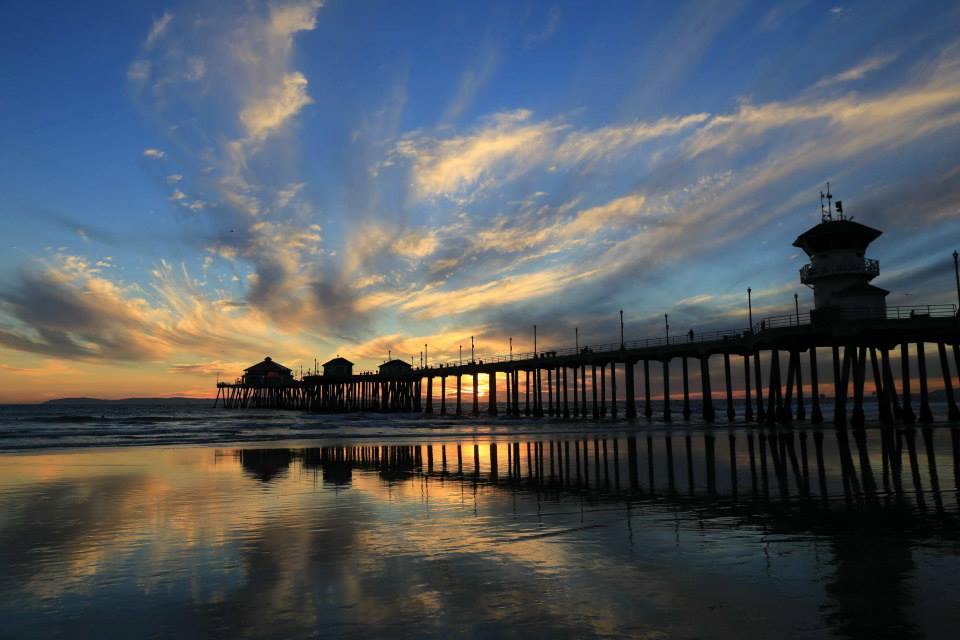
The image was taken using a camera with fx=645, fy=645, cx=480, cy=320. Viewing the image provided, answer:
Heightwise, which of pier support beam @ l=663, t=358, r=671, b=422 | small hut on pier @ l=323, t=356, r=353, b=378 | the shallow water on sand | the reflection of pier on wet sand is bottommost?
the reflection of pier on wet sand

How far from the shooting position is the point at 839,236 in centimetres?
4056

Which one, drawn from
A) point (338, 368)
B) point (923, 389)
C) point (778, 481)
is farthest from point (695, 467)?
point (338, 368)

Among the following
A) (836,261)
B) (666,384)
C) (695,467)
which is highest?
(836,261)

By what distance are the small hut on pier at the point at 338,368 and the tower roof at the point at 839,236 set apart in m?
94.1

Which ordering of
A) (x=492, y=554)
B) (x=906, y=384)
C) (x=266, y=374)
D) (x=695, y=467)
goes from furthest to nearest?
(x=266, y=374)
(x=906, y=384)
(x=695, y=467)
(x=492, y=554)

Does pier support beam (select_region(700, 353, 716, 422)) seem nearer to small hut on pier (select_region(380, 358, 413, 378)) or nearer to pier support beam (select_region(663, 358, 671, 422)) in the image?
pier support beam (select_region(663, 358, 671, 422))

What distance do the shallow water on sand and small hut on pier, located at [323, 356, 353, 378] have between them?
108 m

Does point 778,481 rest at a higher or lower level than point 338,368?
lower

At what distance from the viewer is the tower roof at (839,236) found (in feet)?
132

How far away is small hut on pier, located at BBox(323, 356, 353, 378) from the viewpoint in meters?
122

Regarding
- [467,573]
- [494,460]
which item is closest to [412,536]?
[467,573]

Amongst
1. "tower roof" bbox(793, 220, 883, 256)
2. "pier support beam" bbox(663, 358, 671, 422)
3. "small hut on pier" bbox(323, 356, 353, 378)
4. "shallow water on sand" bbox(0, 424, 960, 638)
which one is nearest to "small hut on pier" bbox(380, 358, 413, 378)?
"small hut on pier" bbox(323, 356, 353, 378)

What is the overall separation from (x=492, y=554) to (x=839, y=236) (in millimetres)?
40698

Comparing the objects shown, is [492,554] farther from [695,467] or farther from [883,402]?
[883,402]
